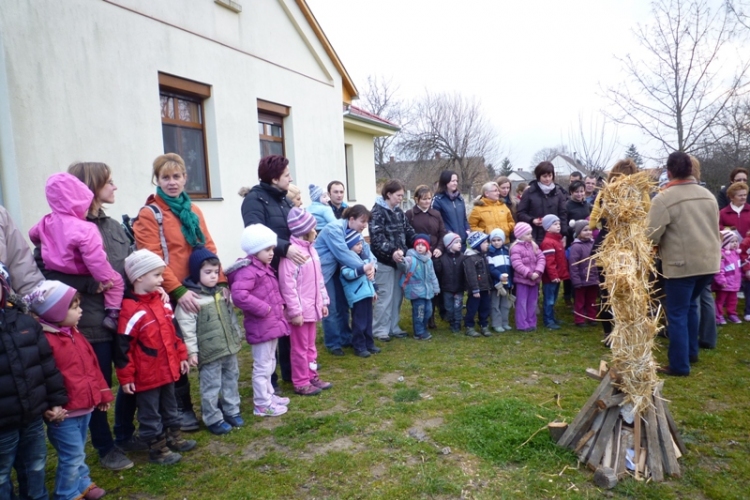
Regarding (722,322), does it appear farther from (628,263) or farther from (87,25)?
(87,25)

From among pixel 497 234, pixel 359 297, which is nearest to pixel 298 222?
pixel 359 297

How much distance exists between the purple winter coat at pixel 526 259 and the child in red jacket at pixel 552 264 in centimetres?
18

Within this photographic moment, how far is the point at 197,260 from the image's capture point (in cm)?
374

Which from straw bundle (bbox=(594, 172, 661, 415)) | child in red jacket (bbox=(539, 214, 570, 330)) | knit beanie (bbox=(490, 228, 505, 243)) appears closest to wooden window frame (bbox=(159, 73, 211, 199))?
knit beanie (bbox=(490, 228, 505, 243))

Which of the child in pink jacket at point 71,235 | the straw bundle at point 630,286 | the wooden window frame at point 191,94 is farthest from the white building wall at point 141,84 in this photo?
the straw bundle at point 630,286

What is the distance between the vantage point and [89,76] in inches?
257

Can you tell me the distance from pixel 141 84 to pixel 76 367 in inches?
224

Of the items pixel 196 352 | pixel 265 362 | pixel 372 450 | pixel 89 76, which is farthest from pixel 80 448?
pixel 89 76

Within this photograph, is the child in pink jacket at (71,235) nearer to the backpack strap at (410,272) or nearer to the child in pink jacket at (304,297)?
the child in pink jacket at (304,297)

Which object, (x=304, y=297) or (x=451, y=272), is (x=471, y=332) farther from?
(x=304, y=297)

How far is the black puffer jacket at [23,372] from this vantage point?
2494 millimetres

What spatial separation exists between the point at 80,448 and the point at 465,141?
30.6 metres

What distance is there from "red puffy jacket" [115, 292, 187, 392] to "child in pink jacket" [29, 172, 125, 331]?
28 cm

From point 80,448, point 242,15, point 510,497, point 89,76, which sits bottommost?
point 510,497
